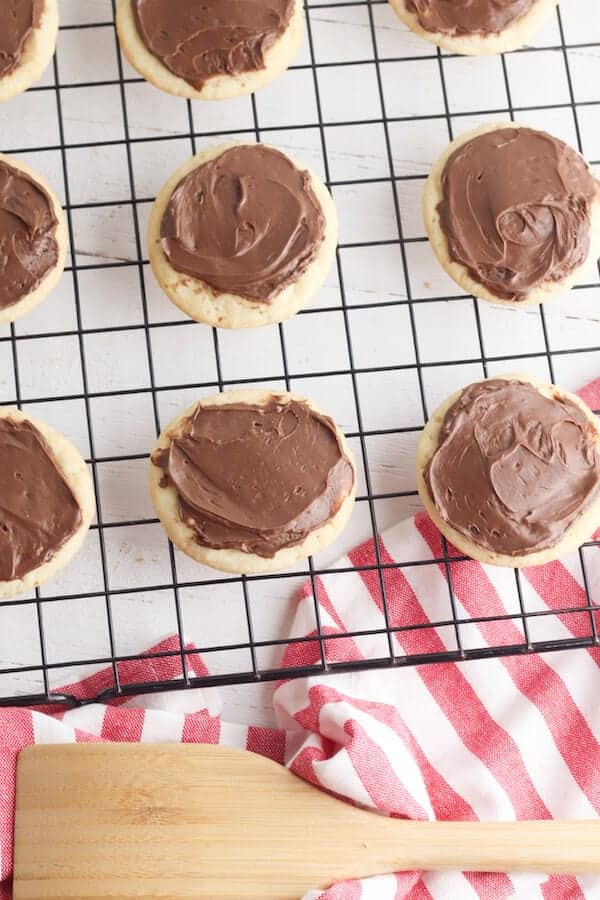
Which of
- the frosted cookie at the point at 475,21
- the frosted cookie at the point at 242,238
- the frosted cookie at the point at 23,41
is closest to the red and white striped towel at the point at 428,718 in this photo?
the frosted cookie at the point at 242,238

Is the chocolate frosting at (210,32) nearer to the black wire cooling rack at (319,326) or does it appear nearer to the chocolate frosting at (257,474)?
the black wire cooling rack at (319,326)

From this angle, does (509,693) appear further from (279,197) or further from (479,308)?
(279,197)

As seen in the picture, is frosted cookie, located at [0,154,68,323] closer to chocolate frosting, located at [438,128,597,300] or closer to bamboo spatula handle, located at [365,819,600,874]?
chocolate frosting, located at [438,128,597,300]

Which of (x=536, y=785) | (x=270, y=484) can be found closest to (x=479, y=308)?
(x=270, y=484)

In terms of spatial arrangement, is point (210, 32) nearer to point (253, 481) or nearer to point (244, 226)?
point (244, 226)

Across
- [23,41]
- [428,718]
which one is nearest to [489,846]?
[428,718]
